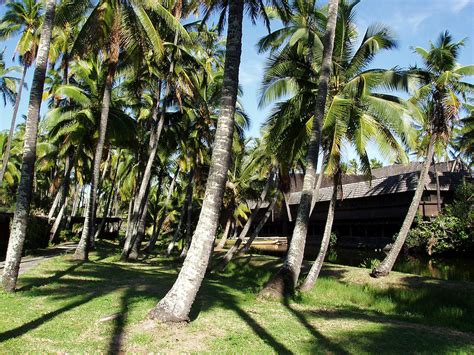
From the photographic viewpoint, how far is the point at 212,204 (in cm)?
743

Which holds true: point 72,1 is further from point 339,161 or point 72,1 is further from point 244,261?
point 244,261

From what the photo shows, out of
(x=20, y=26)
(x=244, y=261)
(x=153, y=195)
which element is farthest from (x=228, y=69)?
(x=153, y=195)

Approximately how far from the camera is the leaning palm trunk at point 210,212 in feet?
23.3

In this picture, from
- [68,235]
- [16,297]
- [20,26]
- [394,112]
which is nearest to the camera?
[16,297]

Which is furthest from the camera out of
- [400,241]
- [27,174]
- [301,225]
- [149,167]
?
[149,167]

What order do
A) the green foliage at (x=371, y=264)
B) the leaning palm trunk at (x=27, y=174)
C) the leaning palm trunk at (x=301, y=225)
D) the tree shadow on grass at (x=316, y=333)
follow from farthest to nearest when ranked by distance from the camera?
the green foliage at (x=371, y=264) → the leaning palm trunk at (x=301, y=225) → the leaning palm trunk at (x=27, y=174) → the tree shadow on grass at (x=316, y=333)

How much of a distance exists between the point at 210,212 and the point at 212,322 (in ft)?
6.55

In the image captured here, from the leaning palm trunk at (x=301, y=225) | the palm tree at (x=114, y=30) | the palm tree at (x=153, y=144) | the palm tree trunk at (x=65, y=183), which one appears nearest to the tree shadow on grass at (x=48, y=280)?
the palm tree at (x=114, y=30)

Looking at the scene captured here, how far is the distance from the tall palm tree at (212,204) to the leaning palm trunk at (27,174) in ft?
14.0

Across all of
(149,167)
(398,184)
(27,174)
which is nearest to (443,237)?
(398,184)

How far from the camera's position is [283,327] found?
762cm

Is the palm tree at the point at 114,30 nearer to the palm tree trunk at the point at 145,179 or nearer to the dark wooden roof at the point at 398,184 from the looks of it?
the palm tree trunk at the point at 145,179

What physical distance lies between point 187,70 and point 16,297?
15104mm

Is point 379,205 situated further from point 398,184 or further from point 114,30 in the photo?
point 114,30
